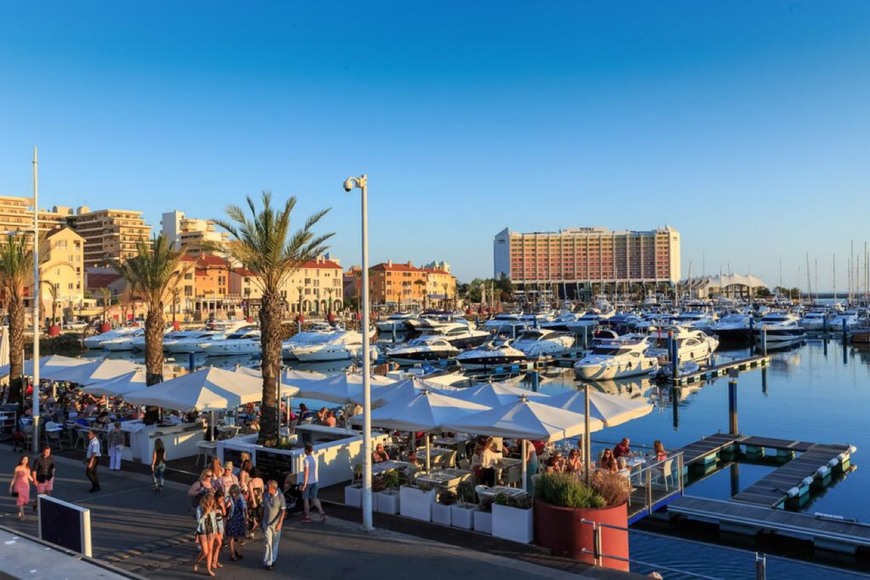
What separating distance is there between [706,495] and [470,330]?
55.9 meters

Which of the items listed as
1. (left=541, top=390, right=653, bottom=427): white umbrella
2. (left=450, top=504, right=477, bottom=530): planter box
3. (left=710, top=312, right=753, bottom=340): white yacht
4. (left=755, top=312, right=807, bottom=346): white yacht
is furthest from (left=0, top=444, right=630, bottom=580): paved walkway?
(left=710, top=312, right=753, bottom=340): white yacht

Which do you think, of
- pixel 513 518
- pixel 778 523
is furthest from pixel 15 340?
pixel 778 523

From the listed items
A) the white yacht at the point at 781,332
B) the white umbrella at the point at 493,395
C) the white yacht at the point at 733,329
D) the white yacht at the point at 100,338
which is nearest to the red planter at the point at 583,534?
the white umbrella at the point at 493,395

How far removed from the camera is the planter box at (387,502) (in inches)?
567

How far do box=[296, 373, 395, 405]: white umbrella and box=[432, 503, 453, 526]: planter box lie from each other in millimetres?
7973

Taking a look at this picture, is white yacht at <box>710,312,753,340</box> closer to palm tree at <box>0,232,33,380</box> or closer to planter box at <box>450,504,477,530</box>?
palm tree at <box>0,232,33,380</box>

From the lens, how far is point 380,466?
1622cm

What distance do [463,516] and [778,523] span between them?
8.38m

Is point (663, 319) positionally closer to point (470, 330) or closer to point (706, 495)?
point (470, 330)

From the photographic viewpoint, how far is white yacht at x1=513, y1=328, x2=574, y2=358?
62562mm

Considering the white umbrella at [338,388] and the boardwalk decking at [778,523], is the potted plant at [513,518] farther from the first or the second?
the white umbrella at [338,388]

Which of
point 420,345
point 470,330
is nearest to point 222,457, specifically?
point 420,345

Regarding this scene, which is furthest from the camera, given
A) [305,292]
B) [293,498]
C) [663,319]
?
[305,292]

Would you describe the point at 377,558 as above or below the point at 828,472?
above
